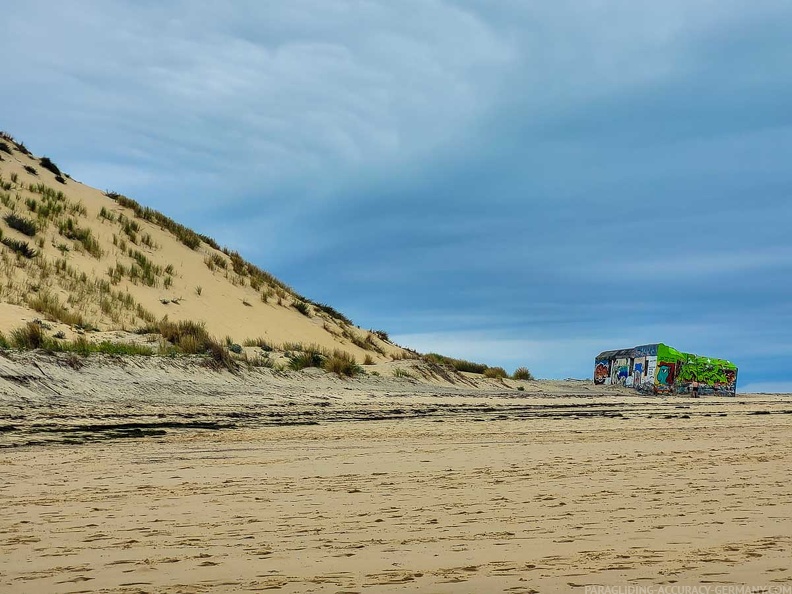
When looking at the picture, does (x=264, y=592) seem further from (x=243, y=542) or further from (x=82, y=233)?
(x=82, y=233)

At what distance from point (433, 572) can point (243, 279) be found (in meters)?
31.6

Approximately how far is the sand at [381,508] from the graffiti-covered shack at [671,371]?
82.2 ft

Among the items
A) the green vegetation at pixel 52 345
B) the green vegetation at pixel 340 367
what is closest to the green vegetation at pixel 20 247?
the green vegetation at pixel 52 345

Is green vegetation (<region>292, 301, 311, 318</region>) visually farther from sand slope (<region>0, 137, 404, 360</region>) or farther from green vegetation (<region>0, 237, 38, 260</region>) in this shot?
green vegetation (<region>0, 237, 38, 260</region>)

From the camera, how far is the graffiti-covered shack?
3647 cm

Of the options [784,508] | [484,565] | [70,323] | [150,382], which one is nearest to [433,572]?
[484,565]

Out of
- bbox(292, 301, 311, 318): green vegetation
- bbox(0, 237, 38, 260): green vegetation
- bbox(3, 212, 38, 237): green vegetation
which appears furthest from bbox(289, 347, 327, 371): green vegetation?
bbox(3, 212, 38, 237): green vegetation

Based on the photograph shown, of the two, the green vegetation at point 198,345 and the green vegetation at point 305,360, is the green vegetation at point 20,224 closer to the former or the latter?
the green vegetation at point 198,345

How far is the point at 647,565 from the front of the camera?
4355mm

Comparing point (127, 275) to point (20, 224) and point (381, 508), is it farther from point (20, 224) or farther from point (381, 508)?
point (381, 508)

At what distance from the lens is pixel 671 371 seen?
3669 centimetres

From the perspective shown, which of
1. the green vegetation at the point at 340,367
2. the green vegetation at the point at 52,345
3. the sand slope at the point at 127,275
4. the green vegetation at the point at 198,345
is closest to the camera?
the green vegetation at the point at 52,345

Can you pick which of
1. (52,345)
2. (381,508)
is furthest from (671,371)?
(381,508)

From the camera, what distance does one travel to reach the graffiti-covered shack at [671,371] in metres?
36.5
